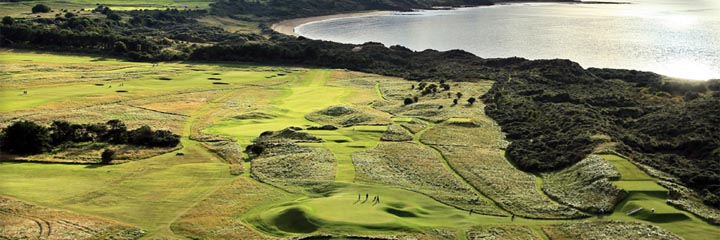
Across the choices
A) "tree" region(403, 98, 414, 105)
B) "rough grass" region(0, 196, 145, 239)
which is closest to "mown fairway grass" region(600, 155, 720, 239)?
"rough grass" region(0, 196, 145, 239)

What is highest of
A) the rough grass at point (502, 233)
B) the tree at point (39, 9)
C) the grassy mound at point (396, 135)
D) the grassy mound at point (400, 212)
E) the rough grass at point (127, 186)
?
the tree at point (39, 9)

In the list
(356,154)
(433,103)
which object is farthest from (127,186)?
(433,103)

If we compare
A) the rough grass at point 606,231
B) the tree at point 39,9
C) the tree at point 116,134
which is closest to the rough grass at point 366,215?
the rough grass at point 606,231

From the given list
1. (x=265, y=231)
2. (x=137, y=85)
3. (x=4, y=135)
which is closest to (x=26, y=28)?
(x=137, y=85)

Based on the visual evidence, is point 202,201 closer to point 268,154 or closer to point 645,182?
point 268,154

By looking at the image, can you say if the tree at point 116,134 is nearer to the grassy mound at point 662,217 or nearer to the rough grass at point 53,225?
the rough grass at point 53,225

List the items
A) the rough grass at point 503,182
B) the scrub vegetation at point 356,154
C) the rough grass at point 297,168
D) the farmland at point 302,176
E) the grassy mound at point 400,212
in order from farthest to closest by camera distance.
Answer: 1. the rough grass at point 297,168
2. the rough grass at point 503,182
3. the grassy mound at point 400,212
4. the scrub vegetation at point 356,154
5. the farmland at point 302,176

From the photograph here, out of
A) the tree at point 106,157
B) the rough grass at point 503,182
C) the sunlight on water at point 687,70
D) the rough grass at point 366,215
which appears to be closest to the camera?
the rough grass at point 366,215

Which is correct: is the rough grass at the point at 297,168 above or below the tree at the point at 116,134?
below
